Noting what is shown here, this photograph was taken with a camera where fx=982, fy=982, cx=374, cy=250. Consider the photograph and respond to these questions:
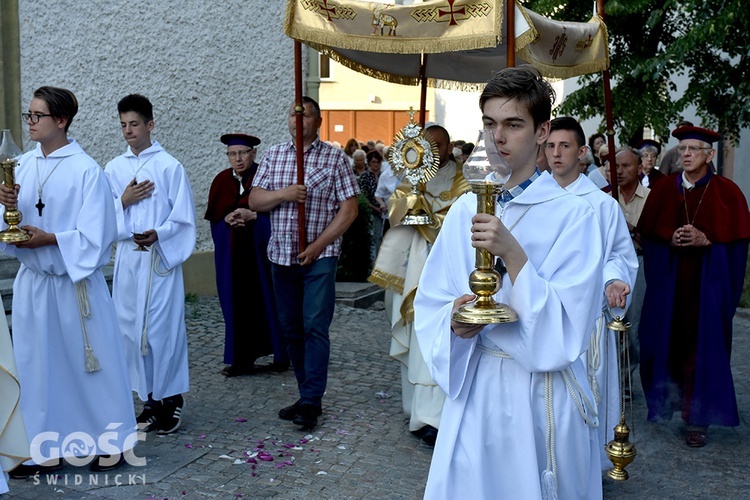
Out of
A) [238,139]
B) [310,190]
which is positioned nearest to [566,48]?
[310,190]

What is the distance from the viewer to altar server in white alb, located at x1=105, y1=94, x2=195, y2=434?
6.26 m

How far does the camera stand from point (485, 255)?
2.74 m

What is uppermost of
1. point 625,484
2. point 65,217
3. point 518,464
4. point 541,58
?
point 541,58

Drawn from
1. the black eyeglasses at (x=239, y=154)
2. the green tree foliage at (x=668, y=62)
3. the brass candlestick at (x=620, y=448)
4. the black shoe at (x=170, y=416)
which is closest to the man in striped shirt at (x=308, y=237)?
the black shoe at (x=170, y=416)

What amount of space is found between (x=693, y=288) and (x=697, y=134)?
102cm

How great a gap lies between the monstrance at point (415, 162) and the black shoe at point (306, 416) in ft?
4.34

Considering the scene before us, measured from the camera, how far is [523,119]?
3.03m

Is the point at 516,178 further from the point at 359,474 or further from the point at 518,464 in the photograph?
the point at 359,474

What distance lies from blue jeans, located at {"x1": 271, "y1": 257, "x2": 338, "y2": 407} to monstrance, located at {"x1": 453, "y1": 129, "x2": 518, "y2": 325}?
11.4 feet

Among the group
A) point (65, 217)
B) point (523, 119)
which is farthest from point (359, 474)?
point (523, 119)

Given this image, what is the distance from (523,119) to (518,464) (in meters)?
1.05

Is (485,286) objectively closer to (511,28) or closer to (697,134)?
(511,28)

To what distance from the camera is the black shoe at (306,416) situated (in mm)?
6152

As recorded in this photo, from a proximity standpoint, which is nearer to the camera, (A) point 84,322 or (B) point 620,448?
(B) point 620,448
